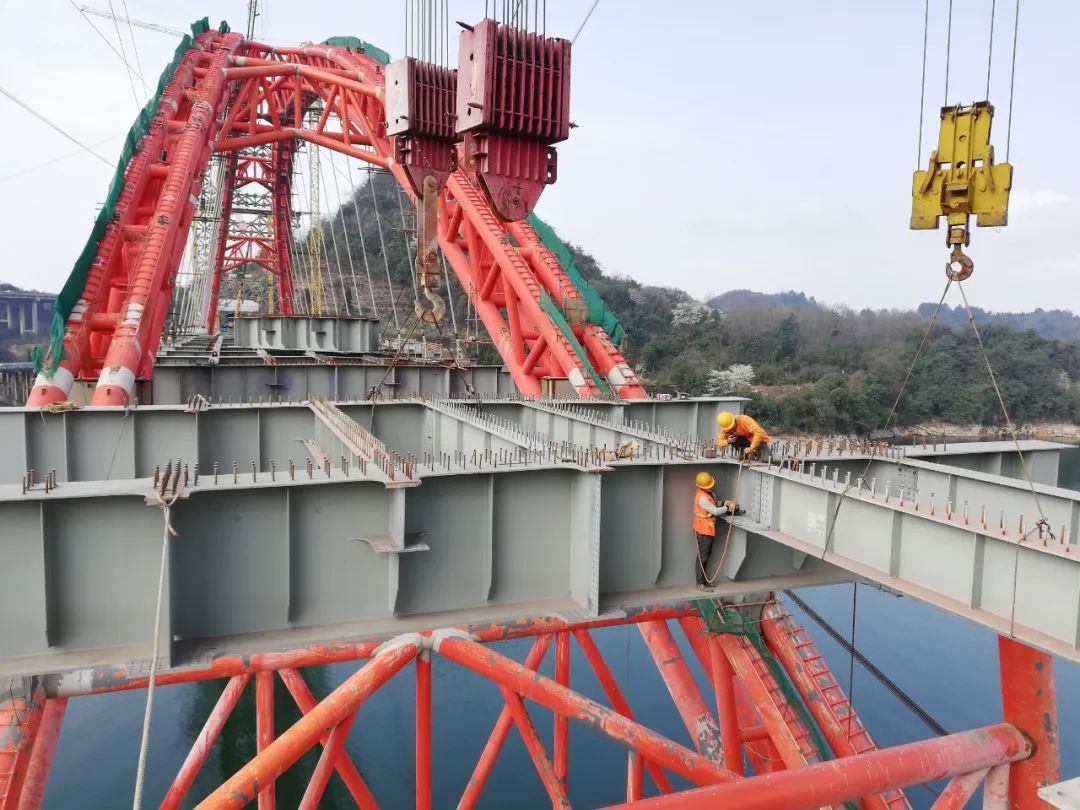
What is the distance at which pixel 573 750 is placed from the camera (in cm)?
1653

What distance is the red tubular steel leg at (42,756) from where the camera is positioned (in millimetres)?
5645

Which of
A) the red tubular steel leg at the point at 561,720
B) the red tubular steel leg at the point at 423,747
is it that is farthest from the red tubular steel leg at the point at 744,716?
the red tubular steel leg at the point at 423,747

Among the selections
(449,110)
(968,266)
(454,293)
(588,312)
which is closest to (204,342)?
(588,312)

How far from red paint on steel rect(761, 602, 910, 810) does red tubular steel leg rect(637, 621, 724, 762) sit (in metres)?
1.93

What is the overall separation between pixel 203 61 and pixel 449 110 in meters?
19.7

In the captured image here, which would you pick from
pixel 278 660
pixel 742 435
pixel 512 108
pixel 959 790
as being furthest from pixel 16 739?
pixel 512 108

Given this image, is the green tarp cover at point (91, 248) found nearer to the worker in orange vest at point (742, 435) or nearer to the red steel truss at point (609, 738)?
the red steel truss at point (609, 738)

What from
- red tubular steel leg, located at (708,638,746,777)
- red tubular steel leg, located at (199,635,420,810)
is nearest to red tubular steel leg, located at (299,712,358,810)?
red tubular steel leg, located at (199,635,420,810)

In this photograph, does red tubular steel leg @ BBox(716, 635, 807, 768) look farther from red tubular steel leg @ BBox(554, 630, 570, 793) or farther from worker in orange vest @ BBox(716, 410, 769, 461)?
red tubular steel leg @ BBox(554, 630, 570, 793)

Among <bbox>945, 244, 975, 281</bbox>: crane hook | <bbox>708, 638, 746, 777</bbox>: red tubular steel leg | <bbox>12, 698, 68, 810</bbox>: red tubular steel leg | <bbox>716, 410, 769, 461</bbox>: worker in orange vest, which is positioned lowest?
<bbox>708, 638, 746, 777</bbox>: red tubular steel leg

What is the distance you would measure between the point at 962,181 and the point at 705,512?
3548mm

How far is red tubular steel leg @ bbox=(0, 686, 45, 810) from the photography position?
4996 millimetres

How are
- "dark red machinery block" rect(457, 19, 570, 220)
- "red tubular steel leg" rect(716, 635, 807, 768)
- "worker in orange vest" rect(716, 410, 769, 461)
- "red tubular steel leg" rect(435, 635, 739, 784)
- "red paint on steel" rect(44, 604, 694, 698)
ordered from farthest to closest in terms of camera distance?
"dark red machinery block" rect(457, 19, 570, 220)
"red tubular steel leg" rect(716, 635, 807, 768)
"worker in orange vest" rect(716, 410, 769, 461)
"red paint on steel" rect(44, 604, 694, 698)
"red tubular steel leg" rect(435, 635, 739, 784)

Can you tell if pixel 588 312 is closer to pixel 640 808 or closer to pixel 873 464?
pixel 873 464
